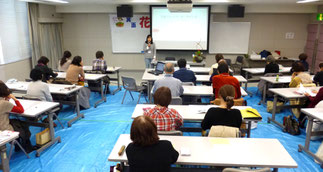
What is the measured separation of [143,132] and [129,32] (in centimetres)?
724

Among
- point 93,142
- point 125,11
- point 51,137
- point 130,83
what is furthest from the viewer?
point 125,11

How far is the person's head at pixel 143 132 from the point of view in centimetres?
181

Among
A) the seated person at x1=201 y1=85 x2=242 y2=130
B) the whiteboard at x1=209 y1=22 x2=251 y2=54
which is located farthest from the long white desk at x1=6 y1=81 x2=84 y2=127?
the whiteboard at x1=209 y1=22 x2=251 y2=54

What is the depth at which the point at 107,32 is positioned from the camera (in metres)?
8.69

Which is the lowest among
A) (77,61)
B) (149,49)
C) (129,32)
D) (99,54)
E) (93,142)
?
(93,142)

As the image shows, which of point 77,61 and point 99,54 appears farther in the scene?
point 99,54

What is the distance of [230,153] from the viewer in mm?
2270

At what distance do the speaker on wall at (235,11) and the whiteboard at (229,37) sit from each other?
22.8 inches

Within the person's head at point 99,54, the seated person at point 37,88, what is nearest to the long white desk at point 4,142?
the seated person at point 37,88

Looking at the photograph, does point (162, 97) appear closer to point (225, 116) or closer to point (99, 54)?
point (225, 116)

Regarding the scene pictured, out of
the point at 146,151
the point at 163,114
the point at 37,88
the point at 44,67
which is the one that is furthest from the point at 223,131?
the point at 44,67

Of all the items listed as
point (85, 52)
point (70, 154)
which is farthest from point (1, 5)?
point (70, 154)

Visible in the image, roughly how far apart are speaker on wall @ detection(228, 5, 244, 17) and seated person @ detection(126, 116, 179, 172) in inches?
273

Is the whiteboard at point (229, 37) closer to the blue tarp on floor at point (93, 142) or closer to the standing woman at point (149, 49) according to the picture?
the standing woman at point (149, 49)
